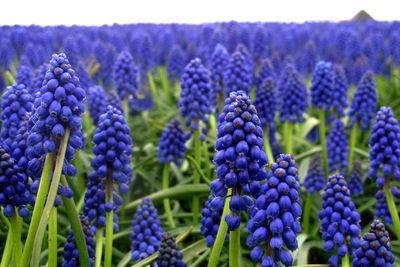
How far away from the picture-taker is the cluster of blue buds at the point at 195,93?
15.9ft

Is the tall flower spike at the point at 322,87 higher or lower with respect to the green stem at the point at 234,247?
higher

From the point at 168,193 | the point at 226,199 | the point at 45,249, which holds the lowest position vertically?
the point at 45,249

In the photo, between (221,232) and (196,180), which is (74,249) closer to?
(221,232)

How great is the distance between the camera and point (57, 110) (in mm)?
2309

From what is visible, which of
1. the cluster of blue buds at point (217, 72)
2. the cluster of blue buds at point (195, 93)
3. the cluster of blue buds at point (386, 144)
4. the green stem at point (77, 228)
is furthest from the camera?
the cluster of blue buds at point (217, 72)

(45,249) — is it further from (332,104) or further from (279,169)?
(332,104)

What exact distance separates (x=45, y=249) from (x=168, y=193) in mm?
1408

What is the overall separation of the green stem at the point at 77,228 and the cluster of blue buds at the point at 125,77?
3.78 m

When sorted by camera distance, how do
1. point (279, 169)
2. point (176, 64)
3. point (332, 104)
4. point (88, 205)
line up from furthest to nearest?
point (176, 64), point (332, 104), point (88, 205), point (279, 169)

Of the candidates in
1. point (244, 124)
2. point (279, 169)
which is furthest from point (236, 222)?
point (244, 124)

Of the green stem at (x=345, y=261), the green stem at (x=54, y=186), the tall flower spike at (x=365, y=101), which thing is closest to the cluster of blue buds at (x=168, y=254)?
the green stem at (x=54, y=186)

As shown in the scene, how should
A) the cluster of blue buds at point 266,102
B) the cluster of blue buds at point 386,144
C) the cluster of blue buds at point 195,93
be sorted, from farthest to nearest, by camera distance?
the cluster of blue buds at point 266,102 < the cluster of blue buds at point 195,93 < the cluster of blue buds at point 386,144

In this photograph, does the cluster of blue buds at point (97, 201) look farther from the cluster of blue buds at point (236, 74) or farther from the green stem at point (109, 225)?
the cluster of blue buds at point (236, 74)

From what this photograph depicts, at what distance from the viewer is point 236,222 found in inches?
92.3
